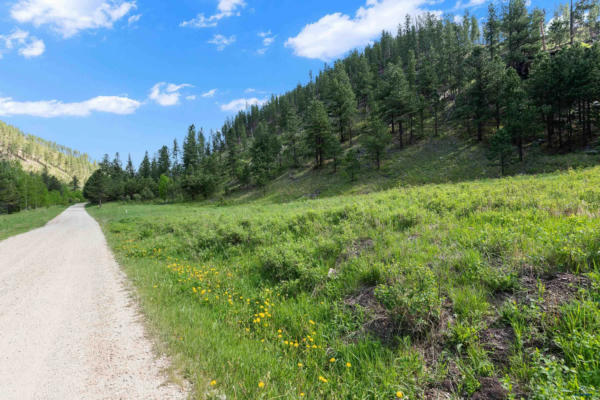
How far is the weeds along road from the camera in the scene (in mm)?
3373

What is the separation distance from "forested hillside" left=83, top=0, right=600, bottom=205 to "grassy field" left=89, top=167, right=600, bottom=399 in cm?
3526

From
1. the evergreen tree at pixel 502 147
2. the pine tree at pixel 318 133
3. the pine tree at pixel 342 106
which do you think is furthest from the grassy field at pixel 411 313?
the pine tree at pixel 342 106

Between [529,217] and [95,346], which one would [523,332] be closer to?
[529,217]

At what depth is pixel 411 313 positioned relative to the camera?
152 inches

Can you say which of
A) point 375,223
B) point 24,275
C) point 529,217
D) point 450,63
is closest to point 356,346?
point 375,223

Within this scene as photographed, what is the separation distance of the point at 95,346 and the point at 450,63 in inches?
3368

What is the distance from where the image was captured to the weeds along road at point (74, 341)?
11.1 feet

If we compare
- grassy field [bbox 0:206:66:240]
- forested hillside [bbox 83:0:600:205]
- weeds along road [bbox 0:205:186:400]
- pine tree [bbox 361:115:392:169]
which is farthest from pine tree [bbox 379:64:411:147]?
grassy field [bbox 0:206:66:240]

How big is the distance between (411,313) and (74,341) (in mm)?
6038

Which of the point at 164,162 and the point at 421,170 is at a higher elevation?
the point at 164,162

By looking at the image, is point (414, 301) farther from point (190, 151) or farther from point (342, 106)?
point (190, 151)

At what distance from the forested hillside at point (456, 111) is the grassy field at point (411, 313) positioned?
35.3 m

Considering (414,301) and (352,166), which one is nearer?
(414,301)

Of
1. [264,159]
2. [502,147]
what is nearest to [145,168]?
[264,159]
